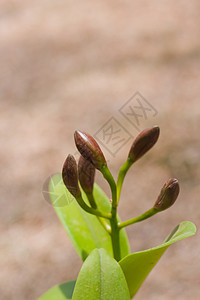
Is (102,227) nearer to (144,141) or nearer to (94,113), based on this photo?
(144,141)

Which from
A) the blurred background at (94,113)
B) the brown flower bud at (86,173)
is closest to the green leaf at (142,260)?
the brown flower bud at (86,173)

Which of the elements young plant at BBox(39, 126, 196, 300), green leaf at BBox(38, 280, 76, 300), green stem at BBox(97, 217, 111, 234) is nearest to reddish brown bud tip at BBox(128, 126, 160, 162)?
young plant at BBox(39, 126, 196, 300)

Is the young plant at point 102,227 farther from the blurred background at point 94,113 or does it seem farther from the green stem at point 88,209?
the blurred background at point 94,113

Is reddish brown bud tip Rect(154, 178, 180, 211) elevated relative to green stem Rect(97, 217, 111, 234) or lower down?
lower down

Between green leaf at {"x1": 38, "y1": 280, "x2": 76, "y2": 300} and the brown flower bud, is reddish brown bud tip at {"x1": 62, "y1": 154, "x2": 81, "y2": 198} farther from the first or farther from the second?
green leaf at {"x1": 38, "y1": 280, "x2": 76, "y2": 300}

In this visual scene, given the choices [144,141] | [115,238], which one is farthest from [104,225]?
[144,141]
